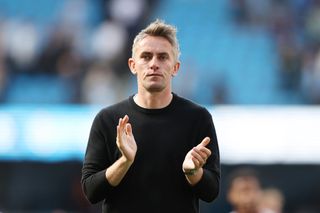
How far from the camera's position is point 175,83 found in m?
16.6

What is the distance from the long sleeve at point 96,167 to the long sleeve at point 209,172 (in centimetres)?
46

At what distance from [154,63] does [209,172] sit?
2.06ft

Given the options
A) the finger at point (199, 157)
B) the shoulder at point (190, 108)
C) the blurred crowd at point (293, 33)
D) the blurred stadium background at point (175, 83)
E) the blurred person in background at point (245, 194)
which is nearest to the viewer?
the finger at point (199, 157)

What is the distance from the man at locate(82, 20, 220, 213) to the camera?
5.53m

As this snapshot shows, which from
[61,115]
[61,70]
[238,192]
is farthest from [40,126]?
[238,192]

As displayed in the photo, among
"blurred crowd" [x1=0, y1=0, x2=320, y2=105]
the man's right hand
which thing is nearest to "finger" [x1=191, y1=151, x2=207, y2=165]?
the man's right hand

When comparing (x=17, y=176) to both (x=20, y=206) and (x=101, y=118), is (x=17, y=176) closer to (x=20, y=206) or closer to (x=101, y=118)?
(x=20, y=206)

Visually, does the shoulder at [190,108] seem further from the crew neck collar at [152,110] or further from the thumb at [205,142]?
the thumb at [205,142]

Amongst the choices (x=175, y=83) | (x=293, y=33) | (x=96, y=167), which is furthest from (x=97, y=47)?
(x=96, y=167)

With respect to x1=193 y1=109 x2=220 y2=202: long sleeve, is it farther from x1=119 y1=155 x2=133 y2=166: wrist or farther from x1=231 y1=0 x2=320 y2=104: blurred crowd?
x1=231 y1=0 x2=320 y2=104: blurred crowd

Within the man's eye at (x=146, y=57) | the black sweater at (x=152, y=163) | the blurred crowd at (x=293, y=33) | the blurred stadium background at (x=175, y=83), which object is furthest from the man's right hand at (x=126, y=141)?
the blurred crowd at (x=293, y=33)

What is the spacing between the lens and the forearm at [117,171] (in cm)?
536

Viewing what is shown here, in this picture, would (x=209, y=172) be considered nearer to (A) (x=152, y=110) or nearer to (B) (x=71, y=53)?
(A) (x=152, y=110)

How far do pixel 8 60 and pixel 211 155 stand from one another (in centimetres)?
1190
